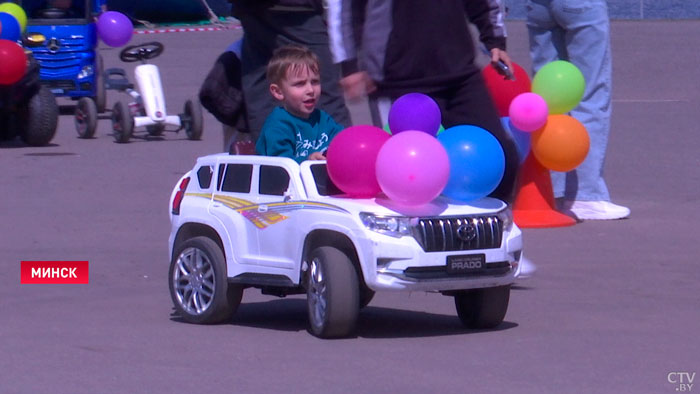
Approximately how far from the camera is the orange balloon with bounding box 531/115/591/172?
9398mm

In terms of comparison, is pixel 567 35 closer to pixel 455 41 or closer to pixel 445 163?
pixel 455 41

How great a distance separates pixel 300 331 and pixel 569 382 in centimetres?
155

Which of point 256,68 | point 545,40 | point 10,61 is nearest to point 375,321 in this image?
point 256,68

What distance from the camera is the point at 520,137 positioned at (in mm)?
9406

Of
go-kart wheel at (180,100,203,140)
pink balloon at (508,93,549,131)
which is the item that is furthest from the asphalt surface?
go-kart wheel at (180,100,203,140)

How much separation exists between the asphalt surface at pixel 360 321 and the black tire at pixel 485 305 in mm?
97

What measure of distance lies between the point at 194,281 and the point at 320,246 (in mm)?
804

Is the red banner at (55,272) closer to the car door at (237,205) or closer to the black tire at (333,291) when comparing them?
the car door at (237,205)

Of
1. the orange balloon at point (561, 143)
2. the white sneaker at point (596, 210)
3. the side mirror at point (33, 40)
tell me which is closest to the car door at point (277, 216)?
the orange balloon at point (561, 143)

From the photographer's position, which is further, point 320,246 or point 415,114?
point 415,114

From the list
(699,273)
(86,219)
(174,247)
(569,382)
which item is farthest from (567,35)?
(569,382)

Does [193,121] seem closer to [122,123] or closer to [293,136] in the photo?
[122,123]

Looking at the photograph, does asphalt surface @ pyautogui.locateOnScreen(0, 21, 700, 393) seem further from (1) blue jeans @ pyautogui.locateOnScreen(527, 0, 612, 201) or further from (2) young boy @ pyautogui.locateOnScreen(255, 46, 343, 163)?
(2) young boy @ pyautogui.locateOnScreen(255, 46, 343, 163)

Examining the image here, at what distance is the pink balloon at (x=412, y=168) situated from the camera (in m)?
5.77
